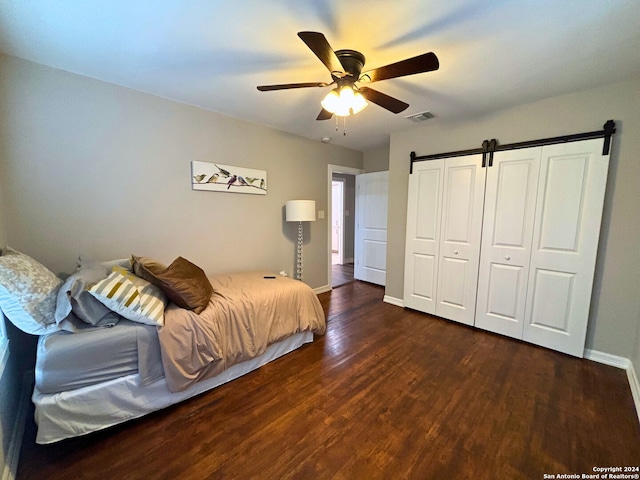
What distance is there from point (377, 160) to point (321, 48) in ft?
11.2

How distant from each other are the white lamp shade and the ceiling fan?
1556 mm

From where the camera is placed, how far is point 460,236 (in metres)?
3.04

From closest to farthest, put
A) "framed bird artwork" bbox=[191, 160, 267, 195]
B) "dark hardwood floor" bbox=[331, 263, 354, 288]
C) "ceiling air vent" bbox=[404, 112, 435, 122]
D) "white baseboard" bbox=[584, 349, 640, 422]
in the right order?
"white baseboard" bbox=[584, 349, 640, 422] → "framed bird artwork" bbox=[191, 160, 267, 195] → "ceiling air vent" bbox=[404, 112, 435, 122] → "dark hardwood floor" bbox=[331, 263, 354, 288]

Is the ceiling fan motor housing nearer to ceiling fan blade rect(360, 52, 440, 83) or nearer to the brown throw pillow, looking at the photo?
ceiling fan blade rect(360, 52, 440, 83)

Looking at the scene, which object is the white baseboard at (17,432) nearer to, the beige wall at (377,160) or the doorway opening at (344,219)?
the doorway opening at (344,219)

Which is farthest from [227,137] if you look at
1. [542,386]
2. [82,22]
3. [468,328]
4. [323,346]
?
[542,386]

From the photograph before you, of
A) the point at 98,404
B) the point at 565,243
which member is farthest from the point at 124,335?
the point at 565,243

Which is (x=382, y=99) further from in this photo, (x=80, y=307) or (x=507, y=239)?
(x=80, y=307)

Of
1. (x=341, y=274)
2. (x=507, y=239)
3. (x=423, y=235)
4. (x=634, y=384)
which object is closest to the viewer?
(x=634, y=384)

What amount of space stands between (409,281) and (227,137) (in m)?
2.92

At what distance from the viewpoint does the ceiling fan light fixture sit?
67.6 inches

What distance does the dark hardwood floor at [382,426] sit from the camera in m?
1.38

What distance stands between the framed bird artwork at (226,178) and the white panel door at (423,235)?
1.96 meters

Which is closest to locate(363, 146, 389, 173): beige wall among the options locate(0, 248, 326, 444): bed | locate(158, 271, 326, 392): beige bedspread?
locate(158, 271, 326, 392): beige bedspread
